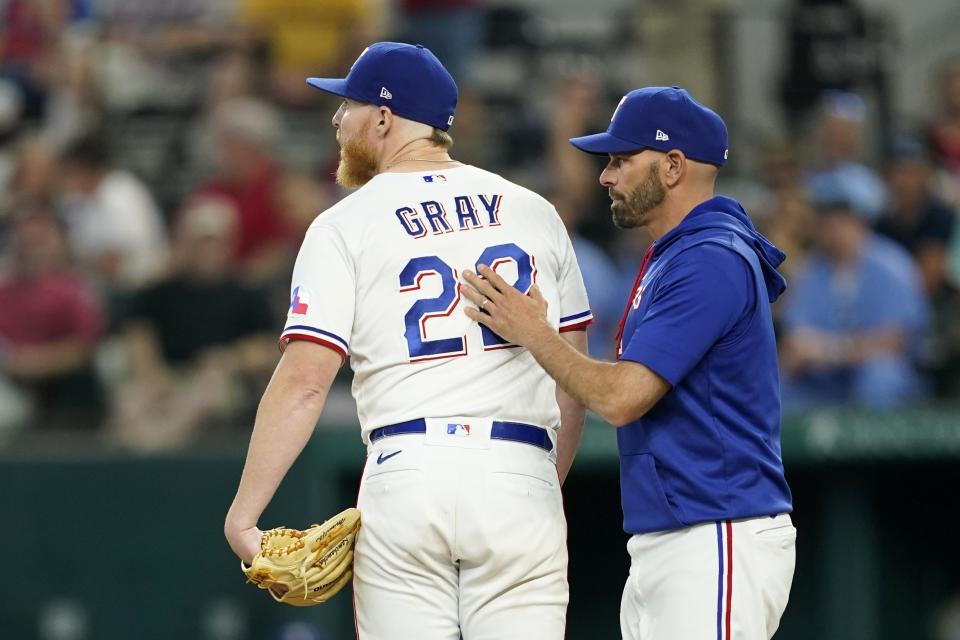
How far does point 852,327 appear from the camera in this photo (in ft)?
26.1

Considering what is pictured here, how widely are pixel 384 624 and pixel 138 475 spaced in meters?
4.46

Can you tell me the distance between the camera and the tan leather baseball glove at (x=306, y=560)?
381cm

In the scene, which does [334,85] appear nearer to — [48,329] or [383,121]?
[383,121]

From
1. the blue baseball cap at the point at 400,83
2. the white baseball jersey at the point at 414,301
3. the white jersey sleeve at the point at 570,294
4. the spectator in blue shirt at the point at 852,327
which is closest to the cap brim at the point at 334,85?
the blue baseball cap at the point at 400,83

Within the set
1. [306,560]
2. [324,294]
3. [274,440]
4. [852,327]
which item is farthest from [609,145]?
[852,327]

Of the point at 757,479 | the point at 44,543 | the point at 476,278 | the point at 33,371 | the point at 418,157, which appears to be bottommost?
the point at 44,543

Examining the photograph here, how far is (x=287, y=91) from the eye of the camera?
10.3 m

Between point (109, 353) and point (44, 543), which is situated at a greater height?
point (109, 353)

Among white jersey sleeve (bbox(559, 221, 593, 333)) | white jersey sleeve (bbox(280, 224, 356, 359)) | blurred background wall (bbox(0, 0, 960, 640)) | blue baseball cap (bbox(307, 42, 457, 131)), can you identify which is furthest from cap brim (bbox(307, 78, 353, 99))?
blurred background wall (bbox(0, 0, 960, 640))

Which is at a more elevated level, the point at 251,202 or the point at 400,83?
the point at 400,83

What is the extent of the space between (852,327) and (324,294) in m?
4.62

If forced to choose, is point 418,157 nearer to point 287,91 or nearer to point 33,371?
point 33,371

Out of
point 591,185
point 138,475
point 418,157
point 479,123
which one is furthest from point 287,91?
point 418,157

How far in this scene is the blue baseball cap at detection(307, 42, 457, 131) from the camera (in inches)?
163
